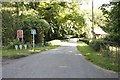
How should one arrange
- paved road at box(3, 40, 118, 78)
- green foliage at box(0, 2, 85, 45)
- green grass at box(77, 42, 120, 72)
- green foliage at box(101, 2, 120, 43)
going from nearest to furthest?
paved road at box(3, 40, 118, 78)
green foliage at box(101, 2, 120, 43)
green grass at box(77, 42, 120, 72)
green foliage at box(0, 2, 85, 45)

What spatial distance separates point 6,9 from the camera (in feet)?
135

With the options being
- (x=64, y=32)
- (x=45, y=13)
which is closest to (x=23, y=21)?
(x=45, y=13)

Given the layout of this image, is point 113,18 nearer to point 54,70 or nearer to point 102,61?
point 54,70

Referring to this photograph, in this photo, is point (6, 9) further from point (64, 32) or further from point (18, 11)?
point (64, 32)

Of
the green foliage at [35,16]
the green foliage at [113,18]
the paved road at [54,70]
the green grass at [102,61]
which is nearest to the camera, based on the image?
the paved road at [54,70]

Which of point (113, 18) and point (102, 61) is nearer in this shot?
point (113, 18)

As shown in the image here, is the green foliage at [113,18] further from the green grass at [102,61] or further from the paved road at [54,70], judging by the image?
the paved road at [54,70]

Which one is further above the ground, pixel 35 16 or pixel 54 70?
pixel 35 16

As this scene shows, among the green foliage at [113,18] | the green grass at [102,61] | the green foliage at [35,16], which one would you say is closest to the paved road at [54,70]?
the green grass at [102,61]

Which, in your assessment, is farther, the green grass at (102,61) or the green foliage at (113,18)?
the green grass at (102,61)

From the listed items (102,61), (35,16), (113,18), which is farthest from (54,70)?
(35,16)

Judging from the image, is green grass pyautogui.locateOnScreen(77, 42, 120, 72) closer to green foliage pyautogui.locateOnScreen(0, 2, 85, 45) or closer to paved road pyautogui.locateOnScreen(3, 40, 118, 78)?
paved road pyautogui.locateOnScreen(3, 40, 118, 78)

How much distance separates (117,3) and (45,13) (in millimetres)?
39958

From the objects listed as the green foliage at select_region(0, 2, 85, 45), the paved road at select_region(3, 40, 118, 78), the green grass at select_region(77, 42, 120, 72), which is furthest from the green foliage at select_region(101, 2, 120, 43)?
the green foliage at select_region(0, 2, 85, 45)
